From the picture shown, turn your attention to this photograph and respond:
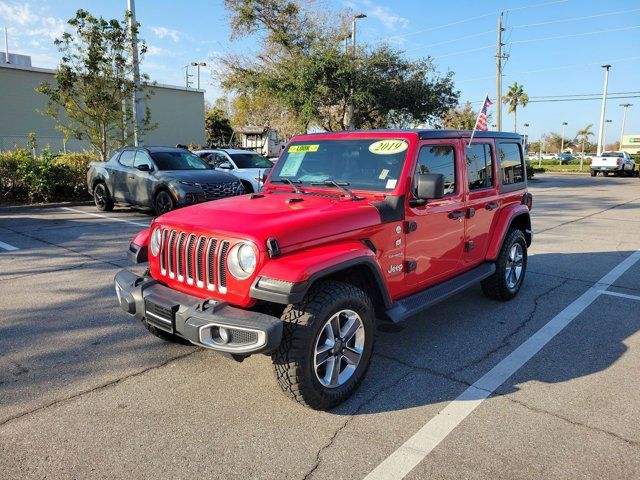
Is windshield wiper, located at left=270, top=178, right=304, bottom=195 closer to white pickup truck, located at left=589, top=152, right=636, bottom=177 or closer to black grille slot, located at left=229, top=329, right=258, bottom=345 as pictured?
black grille slot, located at left=229, top=329, right=258, bottom=345

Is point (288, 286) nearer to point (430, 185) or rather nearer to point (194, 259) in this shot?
point (194, 259)

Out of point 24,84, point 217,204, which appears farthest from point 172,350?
point 24,84

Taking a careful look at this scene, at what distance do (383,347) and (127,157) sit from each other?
9642 mm

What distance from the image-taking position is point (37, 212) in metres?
11.8

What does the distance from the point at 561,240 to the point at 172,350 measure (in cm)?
779

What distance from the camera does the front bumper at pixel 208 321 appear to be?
8.86 ft

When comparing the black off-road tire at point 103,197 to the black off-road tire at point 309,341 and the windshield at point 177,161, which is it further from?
the black off-road tire at point 309,341

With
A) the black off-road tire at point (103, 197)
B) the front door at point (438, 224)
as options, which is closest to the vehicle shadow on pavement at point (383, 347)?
the front door at point (438, 224)

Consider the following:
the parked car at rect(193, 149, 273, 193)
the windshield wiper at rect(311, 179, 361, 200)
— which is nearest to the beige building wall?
the parked car at rect(193, 149, 273, 193)

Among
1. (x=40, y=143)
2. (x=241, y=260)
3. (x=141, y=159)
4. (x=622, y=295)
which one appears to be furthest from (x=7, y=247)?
(x=40, y=143)

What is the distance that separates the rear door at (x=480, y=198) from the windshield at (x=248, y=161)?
967cm

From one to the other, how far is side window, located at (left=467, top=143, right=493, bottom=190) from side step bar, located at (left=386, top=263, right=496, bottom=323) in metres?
0.84

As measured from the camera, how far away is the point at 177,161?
11.3 metres

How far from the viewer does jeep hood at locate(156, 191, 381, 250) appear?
300cm
